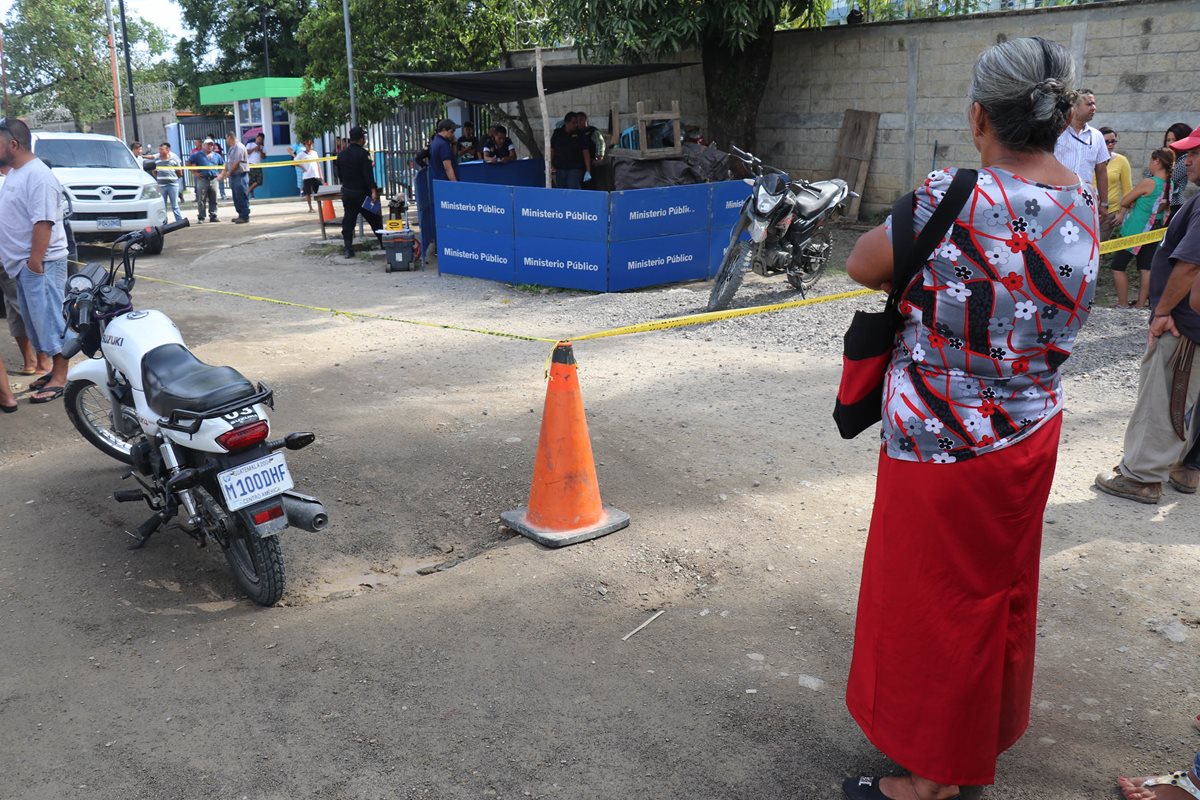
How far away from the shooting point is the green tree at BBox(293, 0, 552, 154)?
1727 centimetres

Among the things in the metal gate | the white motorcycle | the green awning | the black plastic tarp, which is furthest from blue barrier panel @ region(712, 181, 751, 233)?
the green awning

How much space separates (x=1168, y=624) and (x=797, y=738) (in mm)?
1693

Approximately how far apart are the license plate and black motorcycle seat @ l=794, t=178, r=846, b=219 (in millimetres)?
Answer: 7422

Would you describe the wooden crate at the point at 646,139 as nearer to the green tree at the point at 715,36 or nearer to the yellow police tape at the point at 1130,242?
the green tree at the point at 715,36

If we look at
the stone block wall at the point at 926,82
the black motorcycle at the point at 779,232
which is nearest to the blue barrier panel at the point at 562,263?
the black motorcycle at the point at 779,232

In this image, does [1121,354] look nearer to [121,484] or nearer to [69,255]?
[121,484]

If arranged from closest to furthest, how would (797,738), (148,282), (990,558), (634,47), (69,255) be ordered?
(990,558)
(797,738)
(69,255)
(148,282)
(634,47)

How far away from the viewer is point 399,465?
A: 562cm

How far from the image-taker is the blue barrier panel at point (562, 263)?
11.0 m

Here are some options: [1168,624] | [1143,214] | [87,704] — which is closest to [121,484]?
[87,704]

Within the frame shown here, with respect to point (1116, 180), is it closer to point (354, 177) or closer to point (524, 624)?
point (524, 624)

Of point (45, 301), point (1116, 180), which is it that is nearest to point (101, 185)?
point (45, 301)

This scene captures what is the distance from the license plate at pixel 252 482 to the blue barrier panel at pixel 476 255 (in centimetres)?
792

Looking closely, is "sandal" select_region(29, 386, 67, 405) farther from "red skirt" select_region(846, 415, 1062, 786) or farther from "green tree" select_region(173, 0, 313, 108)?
"green tree" select_region(173, 0, 313, 108)
